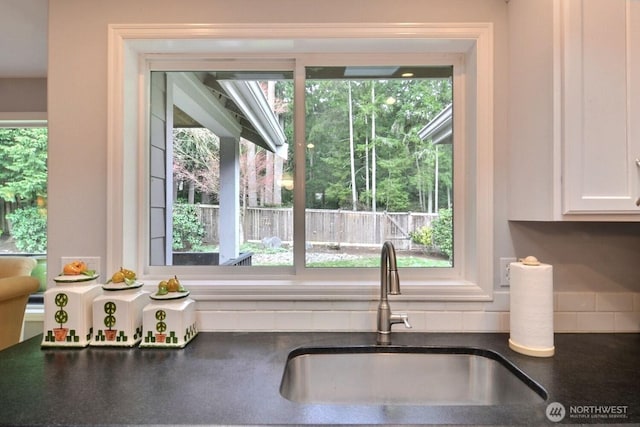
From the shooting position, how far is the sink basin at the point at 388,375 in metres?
1.28

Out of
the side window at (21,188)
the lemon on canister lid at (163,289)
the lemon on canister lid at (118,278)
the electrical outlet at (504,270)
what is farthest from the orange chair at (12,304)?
the electrical outlet at (504,270)

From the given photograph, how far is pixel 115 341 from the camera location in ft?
4.08

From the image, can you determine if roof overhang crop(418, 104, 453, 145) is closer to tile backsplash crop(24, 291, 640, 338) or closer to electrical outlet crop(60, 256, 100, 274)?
tile backsplash crop(24, 291, 640, 338)

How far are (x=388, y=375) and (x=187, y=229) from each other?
1.11 meters

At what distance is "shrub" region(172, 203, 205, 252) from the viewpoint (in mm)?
1673

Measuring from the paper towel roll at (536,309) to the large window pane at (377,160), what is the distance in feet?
1.39

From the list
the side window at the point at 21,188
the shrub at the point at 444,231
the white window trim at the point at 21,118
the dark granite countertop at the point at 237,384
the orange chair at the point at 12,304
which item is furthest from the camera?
the side window at the point at 21,188

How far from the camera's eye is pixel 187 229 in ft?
5.53

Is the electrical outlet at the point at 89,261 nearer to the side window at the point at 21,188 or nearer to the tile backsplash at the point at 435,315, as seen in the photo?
the tile backsplash at the point at 435,315

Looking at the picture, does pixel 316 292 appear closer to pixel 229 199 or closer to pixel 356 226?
pixel 356 226

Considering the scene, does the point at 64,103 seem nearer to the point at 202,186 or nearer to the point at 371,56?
the point at 202,186

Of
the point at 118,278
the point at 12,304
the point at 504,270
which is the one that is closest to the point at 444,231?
the point at 504,270

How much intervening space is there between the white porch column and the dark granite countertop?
444 mm

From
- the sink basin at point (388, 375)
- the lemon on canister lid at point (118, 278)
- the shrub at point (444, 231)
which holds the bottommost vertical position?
the sink basin at point (388, 375)
